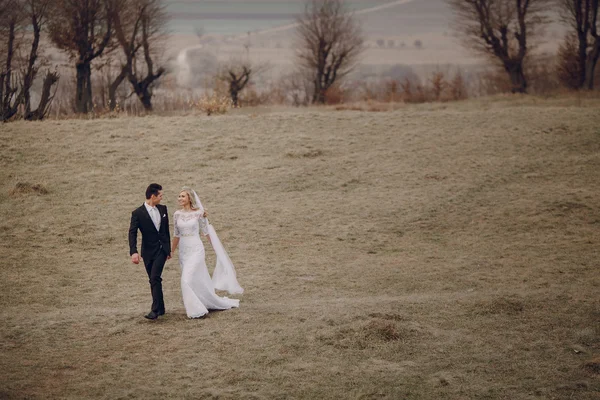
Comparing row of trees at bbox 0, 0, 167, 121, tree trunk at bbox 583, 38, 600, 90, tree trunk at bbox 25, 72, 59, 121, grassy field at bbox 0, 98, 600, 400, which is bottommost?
grassy field at bbox 0, 98, 600, 400

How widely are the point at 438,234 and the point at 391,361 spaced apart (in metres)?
9.34

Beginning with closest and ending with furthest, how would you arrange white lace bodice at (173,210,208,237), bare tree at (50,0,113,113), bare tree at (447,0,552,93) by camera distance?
white lace bodice at (173,210,208,237)
bare tree at (50,0,113,113)
bare tree at (447,0,552,93)

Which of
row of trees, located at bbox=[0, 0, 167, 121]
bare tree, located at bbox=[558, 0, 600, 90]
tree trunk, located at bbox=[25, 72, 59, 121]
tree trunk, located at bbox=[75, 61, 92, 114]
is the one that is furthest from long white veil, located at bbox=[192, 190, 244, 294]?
bare tree, located at bbox=[558, 0, 600, 90]

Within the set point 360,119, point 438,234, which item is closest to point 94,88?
point 360,119

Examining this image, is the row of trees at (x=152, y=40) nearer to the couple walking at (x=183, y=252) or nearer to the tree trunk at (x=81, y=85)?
the tree trunk at (x=81, y=85)

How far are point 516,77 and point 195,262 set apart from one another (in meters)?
40.6

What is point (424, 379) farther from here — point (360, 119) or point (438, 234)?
point (360, 119)

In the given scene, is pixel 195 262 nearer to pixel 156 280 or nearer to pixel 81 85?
pixel 156 280

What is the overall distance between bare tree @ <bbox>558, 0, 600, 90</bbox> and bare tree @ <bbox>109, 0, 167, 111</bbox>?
90.6 ft

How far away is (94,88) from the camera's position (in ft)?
178

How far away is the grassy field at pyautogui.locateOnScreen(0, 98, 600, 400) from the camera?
357 inches

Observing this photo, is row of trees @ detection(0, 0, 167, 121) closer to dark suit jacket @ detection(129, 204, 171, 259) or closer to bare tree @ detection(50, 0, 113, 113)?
bare tree @ detection(50, 0, 113, 113)

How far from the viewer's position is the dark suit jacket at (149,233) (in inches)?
453

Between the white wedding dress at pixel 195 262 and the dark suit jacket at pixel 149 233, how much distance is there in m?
0.34
